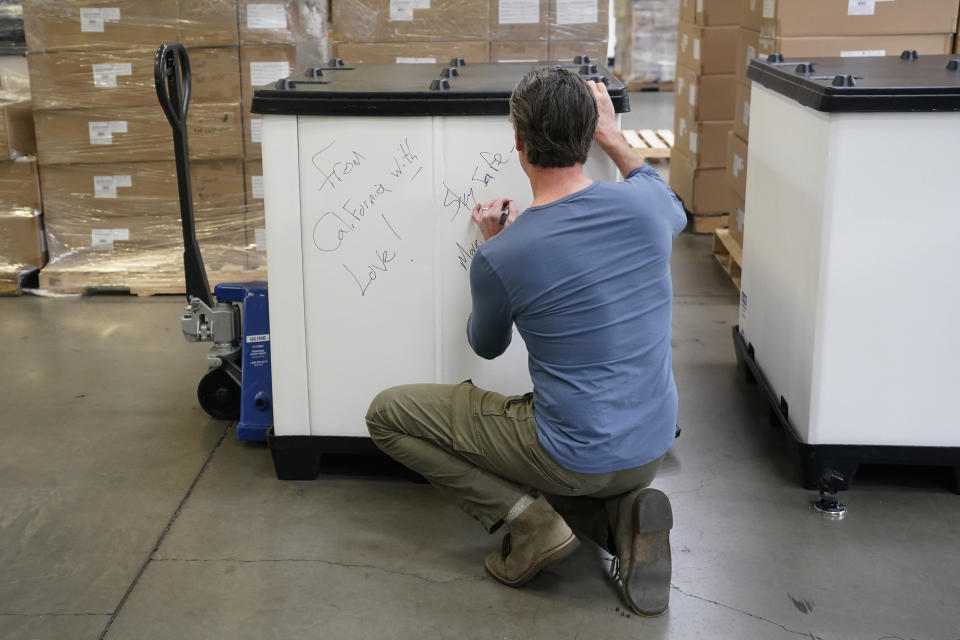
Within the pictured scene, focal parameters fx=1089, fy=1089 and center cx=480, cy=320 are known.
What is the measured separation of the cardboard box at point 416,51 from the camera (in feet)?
18.5

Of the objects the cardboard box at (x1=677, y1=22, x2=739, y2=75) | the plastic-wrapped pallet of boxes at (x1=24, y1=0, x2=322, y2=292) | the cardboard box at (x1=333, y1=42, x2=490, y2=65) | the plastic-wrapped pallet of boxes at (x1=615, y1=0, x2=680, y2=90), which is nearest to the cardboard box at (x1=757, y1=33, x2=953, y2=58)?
the cardboard box at (x1=333, y1=42, x2=490, y2=65)

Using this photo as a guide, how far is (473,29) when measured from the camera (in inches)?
221

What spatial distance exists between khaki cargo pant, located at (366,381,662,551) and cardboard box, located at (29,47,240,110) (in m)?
3.19

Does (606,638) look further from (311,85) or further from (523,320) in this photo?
(311,85)

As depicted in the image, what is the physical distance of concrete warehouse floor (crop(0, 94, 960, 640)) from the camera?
9.34 feet

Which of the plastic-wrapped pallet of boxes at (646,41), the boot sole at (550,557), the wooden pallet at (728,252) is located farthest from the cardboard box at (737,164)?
the plastic-wrapped pallet of boxes at (646,41)

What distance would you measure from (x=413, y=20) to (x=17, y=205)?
2399 millimetres

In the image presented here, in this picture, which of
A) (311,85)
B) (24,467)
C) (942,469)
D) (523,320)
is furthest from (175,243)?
(942,469)

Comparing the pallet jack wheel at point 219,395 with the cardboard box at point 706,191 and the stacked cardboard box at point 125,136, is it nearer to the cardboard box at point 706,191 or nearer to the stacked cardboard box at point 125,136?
the stacked cardboard box at point 125,136

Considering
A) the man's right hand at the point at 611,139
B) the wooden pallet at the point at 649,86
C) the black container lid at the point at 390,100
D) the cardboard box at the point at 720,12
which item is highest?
the cardboard box at the point at 720,12

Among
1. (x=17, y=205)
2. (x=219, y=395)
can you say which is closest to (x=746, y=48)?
(x=219, y=395)

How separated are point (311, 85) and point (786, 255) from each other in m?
1.69

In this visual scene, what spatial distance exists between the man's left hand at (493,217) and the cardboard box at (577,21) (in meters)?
2.60

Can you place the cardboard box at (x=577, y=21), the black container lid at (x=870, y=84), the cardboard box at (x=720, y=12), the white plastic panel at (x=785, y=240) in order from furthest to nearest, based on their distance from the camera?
the cardboard box at (x=720, y=12) → the cardboard box at (x=577, y=21) → the white plastic panel at (x=785, y=240) → the black container lid at (x=870, y=84)
